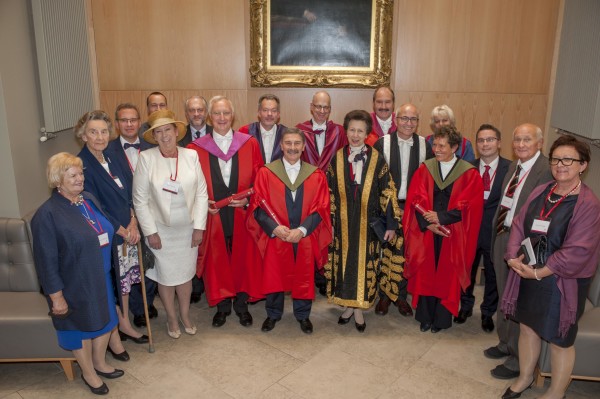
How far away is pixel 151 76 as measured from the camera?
600cm

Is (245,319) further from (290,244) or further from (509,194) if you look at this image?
(509,194)

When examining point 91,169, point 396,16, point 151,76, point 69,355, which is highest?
point 396,16

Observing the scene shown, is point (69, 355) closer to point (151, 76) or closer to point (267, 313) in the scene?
point (267, 313)

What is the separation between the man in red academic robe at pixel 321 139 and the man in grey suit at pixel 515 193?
62.3 inches

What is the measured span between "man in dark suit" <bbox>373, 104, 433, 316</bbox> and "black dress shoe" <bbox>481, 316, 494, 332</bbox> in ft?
2.41

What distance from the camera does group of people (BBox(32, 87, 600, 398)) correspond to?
289cm

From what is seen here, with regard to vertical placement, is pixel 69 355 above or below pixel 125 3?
below

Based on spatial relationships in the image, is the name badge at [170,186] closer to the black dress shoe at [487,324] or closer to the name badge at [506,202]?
the name badge at [506,202]

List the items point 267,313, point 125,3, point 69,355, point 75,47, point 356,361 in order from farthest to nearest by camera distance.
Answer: point 125,3, point 75,47, point 267,313, point 356,361, point 69,355

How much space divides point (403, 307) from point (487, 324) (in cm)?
71

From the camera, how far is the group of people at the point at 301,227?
2.89 metres

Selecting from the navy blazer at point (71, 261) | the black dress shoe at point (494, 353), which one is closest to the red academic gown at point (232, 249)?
the navy blazer at point (71, 261)

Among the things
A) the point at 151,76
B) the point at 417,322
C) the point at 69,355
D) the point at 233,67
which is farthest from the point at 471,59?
the point at 69,355

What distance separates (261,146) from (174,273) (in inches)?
55.0
